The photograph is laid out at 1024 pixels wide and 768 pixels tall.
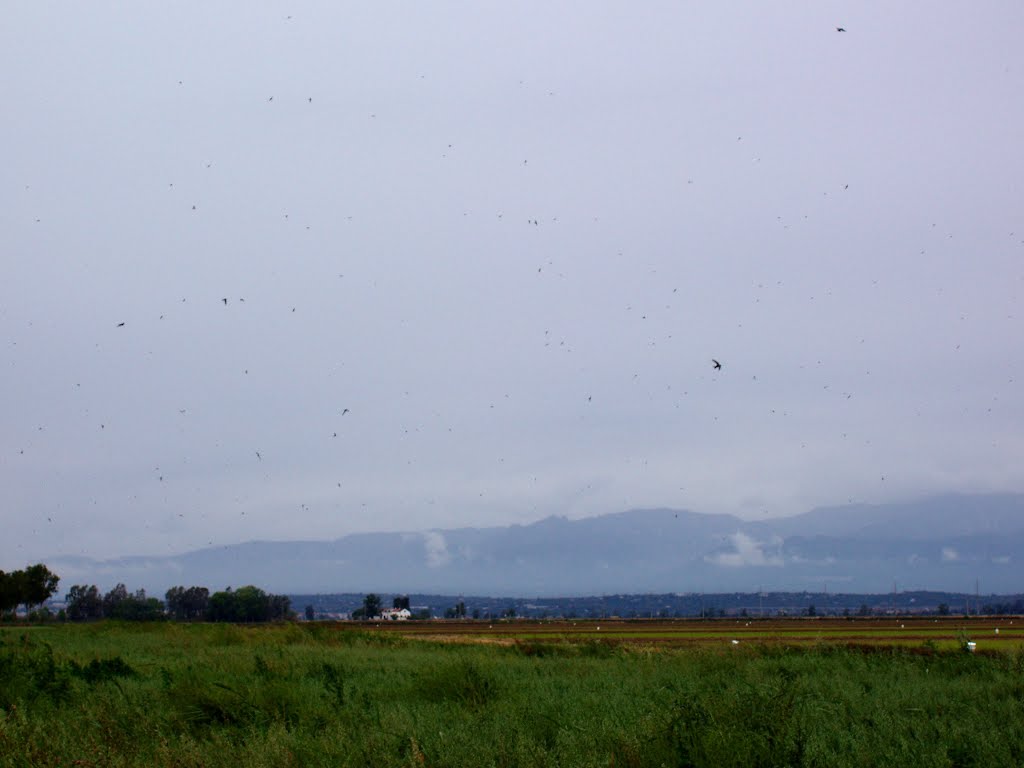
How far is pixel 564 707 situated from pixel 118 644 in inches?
1323

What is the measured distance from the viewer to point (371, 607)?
140 metres

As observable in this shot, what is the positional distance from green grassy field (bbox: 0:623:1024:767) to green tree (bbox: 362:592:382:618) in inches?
4445

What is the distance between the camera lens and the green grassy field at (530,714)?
34.8 ft

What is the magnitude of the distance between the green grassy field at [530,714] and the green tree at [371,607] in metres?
113

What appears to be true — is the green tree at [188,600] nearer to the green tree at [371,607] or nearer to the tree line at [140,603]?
the tree line at [140,603]

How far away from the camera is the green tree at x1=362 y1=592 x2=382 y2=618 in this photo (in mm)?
136375

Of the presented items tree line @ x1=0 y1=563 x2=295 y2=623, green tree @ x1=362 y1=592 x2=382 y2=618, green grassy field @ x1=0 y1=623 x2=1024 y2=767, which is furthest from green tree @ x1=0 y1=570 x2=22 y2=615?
green grassy field @ x1=0 y1=623 x2=1024 y2=767

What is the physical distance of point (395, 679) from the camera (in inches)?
869

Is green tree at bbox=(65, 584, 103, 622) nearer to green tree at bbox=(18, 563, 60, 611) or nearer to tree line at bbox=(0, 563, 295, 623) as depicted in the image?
tree line at bbox=(0, 563, 295, 623)

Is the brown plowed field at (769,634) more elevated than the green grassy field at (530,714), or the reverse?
the green grassy field at (530,714)

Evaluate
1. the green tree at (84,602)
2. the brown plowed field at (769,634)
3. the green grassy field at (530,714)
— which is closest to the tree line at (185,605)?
the green tree at (84,602)

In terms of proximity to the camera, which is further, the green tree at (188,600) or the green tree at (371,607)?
the green tree at (188,600)

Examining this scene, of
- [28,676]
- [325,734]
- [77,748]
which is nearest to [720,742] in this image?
[325,734]

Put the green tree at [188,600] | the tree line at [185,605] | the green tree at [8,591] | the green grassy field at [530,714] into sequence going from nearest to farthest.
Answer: the green grassy field at [530,714] < the green tree at [8,591] < the tree line at [185,605] < the green tree at [188,600]
